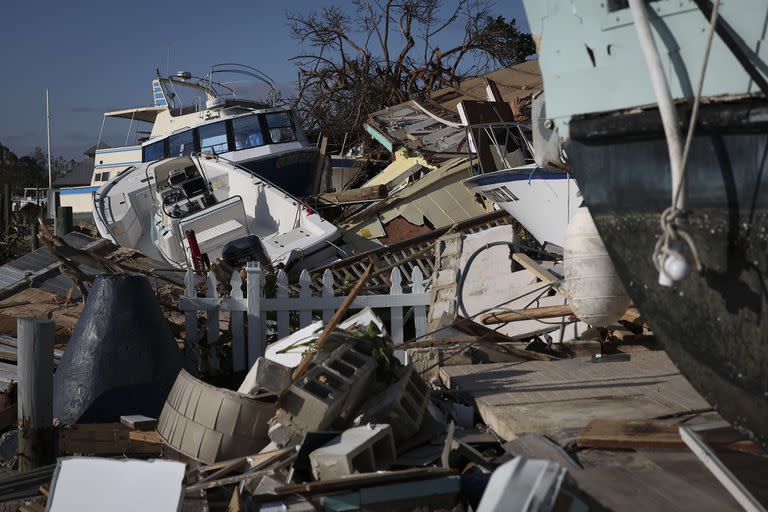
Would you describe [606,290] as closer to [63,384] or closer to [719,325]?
[719,325]

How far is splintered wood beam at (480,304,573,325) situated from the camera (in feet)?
22.7

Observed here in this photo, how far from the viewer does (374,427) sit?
163 inches

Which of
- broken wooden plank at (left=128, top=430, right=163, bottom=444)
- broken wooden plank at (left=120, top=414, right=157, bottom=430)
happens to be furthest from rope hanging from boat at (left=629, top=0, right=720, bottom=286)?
broken wooden plank at (left=120, top=414, right=157, bottom=430)

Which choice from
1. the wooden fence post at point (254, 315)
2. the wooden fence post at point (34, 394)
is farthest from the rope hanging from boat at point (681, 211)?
the wooden fence post at point (254, 315)

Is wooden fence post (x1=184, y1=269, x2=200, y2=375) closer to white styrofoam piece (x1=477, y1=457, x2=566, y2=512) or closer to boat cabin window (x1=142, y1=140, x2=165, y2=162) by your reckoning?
white styrofoam piece (x1=477, y1=457, x2=566, y2=512)

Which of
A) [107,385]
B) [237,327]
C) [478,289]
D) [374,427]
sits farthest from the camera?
[478,289]

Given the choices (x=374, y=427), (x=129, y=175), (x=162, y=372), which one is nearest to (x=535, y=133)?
(x=374, y=427)

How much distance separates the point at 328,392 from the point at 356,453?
0.48 metres

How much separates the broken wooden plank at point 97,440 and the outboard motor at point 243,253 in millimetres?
5147

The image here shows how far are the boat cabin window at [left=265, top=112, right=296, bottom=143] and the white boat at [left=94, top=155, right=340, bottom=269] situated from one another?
2462mm

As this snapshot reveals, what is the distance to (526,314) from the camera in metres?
7.14

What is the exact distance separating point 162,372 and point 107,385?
0.37 m

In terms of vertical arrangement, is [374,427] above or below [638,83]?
below

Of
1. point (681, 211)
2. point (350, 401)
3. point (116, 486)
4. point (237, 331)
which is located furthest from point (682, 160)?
point (237, 331)
